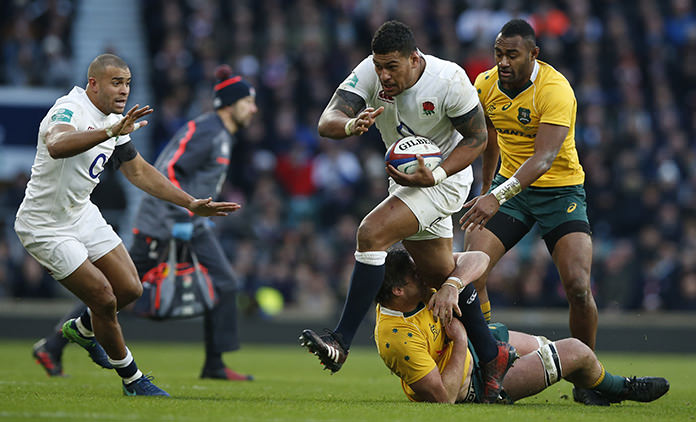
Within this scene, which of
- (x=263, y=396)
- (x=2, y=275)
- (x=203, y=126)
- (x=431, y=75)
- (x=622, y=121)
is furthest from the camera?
(x=622, y=121)

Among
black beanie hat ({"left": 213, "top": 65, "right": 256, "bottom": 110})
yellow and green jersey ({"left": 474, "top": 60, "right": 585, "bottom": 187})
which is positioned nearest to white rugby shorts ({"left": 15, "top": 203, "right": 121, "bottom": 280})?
black beanie hat ({"left": 213, "top": 65, "right": 256, "bottom": 110})

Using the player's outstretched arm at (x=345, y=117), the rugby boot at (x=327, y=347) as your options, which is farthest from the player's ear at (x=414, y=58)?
the rugby boot at (x=327, y=347)

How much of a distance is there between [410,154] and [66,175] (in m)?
2.34

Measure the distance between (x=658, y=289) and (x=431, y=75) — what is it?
939 cm

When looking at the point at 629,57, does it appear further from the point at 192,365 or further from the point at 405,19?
the point at 192,365

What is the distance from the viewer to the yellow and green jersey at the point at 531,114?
23.7 ft

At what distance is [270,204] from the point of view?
1562 cm

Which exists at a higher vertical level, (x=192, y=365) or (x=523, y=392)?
(x=523, y=392)

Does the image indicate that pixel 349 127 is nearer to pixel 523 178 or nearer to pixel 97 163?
pixel 523 178

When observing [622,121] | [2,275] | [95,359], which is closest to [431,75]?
[95,359]

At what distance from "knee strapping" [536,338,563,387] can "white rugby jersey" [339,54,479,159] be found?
1507 millimetres

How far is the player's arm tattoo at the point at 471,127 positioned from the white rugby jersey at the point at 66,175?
93.3 inches

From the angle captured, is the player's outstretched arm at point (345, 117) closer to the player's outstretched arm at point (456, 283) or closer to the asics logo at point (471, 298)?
the player's outstretched arm at point (456, 283)

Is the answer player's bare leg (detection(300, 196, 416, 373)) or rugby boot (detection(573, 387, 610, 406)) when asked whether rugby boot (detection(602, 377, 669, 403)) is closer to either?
rugby boot (detection(573, 387, 610, 406))
